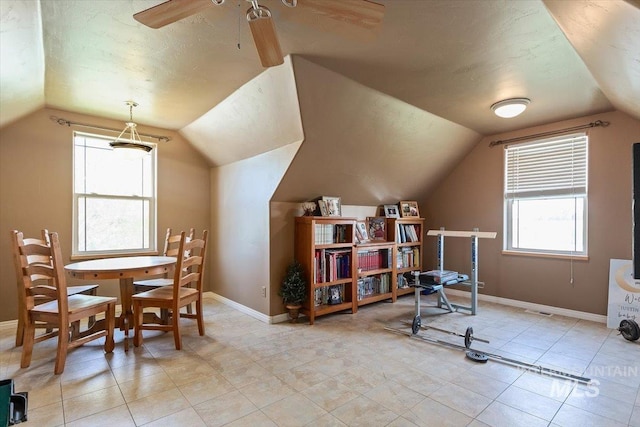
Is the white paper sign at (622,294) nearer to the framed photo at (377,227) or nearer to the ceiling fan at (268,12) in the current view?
the framed photo at (377,227)

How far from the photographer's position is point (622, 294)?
3.44 meters

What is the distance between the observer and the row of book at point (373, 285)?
4250mm

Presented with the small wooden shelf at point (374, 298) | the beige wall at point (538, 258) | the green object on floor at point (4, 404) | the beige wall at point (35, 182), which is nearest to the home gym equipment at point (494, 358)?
the small wooden shelf at point (374, 298)

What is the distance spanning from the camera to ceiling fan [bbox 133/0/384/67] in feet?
4.62

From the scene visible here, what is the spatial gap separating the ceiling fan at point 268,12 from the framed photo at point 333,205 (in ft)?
8.27

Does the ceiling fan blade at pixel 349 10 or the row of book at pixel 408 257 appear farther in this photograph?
the row of book at pixel 408 257

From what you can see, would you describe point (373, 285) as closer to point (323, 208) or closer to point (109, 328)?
point (323, 208)

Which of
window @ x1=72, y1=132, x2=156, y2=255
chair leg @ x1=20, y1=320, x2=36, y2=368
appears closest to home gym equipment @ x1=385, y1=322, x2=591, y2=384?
chair leg @ x1=20, y1=320, x2=36, y2=368

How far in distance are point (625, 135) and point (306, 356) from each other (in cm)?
410

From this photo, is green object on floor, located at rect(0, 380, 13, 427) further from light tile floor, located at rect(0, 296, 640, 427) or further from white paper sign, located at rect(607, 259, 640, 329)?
white paper sign, located at rect(607, 259, 640, 329)

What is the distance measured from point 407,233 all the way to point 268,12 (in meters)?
4.01

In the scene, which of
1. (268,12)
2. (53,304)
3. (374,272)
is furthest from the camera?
(374,272)

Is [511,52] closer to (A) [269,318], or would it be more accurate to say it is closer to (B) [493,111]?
(B) [493,111]

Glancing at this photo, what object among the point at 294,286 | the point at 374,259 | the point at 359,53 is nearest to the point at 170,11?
the point at 359,53
